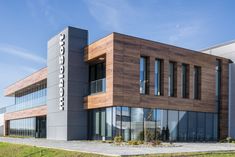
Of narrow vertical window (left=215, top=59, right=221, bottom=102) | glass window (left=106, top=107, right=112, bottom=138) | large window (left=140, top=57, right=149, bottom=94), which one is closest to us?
glass window (left=106, top=107, right=112, bottom=138)

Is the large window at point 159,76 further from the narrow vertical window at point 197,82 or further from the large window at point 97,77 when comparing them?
the large window at point 97,77

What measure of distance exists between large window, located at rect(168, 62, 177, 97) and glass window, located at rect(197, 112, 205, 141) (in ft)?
11.8

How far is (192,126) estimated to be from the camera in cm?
3069

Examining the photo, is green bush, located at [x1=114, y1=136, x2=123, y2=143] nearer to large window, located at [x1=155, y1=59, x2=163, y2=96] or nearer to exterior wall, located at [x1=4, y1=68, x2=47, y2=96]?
large window, located at [x1=155, y1=59, x2=163, y2=96]

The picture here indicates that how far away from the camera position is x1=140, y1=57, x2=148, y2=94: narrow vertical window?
2758cm

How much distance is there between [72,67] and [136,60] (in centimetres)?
562

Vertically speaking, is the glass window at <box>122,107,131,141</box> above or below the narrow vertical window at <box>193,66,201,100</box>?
below

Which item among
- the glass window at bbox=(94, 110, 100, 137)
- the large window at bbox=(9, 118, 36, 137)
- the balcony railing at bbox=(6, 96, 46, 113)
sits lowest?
the large window at bbox=(9, 118, 36, 137)

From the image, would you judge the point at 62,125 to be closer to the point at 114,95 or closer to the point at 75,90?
the point at 75,90

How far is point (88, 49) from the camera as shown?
2895cm

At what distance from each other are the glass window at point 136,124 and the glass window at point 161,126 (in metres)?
1.74

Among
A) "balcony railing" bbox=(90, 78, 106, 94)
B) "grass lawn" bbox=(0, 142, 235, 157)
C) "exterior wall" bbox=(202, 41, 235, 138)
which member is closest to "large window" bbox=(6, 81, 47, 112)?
"balcony railing" bbox=(90, 78, 106, 94)

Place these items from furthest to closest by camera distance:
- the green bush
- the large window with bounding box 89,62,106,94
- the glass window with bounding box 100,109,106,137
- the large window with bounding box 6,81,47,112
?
1. the large window with bounding box 6,81,47,112
2. the large window with bounding box 89,62,106,94
3. the glass window with bounding box 100,109,106,137
4. the green bush

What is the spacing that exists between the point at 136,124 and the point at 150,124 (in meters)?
1.45
